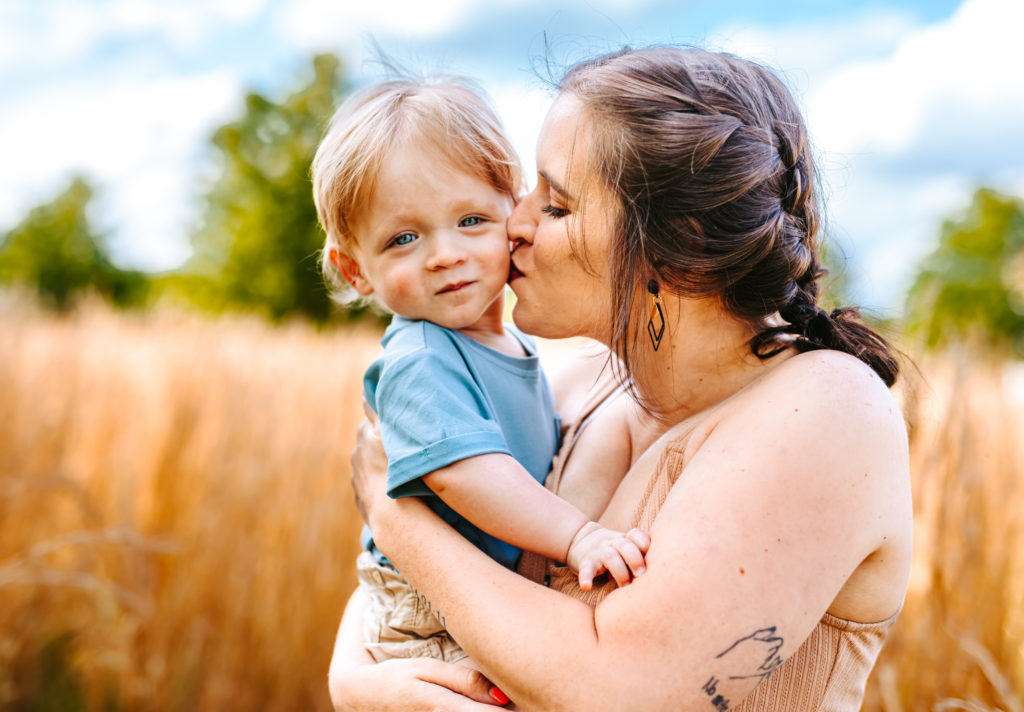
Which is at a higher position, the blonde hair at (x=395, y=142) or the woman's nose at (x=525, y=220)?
the blonde hair at (x=395, y=142)

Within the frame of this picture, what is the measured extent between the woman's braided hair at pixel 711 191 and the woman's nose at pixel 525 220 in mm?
189

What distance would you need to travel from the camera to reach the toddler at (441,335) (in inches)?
54.1

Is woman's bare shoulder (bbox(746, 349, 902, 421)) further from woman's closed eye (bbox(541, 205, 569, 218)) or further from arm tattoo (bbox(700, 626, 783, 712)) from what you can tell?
woman's closed eye (bbox(541, 205, 569, 218))

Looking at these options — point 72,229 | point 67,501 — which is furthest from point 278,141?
point 67,501

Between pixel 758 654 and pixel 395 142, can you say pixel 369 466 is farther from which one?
pixel 758 654

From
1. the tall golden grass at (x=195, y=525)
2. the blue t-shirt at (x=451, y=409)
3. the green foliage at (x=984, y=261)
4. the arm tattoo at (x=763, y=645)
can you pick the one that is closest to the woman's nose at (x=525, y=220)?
the blue t-shirt at (x=451, y=409)

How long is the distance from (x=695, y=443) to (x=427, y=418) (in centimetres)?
46

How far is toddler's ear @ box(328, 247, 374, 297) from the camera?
1.82m

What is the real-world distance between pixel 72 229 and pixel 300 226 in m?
15.7

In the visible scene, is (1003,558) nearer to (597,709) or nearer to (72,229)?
(597,709)

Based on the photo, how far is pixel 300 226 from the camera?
24.5 m

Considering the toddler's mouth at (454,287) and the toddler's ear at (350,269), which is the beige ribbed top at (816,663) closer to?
the toddler's mouth at (454,287)

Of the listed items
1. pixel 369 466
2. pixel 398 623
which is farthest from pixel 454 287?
pixel 398 623

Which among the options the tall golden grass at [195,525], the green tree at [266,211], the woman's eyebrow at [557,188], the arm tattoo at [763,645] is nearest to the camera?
the arm tattoo at [763,645]
